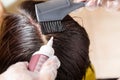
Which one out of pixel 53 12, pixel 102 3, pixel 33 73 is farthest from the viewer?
pixel 102 3

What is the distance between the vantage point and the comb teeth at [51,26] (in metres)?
0.85

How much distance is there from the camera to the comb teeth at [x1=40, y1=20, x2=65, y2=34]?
0.85 meters

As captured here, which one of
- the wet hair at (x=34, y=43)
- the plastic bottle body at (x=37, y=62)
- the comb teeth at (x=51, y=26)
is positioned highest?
the plastic bottle body at (x=37, y=62)

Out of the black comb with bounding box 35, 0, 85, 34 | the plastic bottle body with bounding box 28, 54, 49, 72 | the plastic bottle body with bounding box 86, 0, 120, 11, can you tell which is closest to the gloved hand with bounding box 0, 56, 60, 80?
the plastic bottle body with bounding box 28, 54, 49, 72

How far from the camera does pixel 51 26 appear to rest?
0.86 metres

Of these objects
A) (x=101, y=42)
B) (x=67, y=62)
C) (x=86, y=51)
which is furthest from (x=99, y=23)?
(x=67, y=62)

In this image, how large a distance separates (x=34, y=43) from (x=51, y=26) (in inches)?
3.8

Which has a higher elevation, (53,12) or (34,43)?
(53,12)

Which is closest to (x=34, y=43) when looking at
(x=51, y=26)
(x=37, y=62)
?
(x=51, y=26)

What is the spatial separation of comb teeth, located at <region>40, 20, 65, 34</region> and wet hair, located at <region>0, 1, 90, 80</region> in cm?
2

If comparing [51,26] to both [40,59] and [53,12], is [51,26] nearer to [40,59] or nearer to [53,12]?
[53,12]

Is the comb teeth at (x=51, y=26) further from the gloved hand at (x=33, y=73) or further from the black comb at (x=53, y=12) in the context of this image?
the gloved hand at (x=33, y=73)

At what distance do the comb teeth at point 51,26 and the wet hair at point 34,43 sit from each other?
2 centimetres

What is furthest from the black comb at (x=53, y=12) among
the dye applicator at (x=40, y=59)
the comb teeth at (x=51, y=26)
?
the dye applicator at (x=40, y=59)
